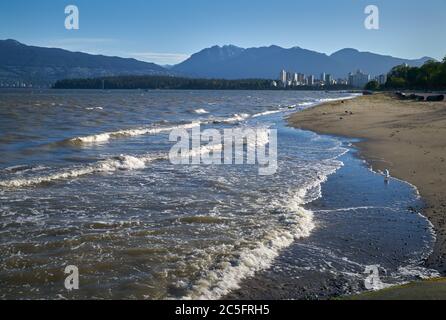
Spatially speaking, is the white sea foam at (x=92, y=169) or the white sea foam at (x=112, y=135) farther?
the white sea foam at (x=112, y=135)

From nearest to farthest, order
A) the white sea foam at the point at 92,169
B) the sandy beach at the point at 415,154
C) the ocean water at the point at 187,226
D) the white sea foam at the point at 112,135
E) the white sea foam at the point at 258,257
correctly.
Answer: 1. the white sea foam at the point at 258,257
2. the ocean water at the point at 187,226
3. the sandy beach at the point at 415,154
4. the white sea foam at the point at 92,169
5. the white sea foam at the point at 112,135

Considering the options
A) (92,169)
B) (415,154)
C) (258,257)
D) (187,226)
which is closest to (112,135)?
(92,169)

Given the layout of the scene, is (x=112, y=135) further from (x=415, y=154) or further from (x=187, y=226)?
(x=187, y=226)

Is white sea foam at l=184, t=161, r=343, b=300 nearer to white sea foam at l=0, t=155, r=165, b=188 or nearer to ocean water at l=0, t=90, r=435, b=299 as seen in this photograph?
ocean water at l=0, t=90, r=435, b=299

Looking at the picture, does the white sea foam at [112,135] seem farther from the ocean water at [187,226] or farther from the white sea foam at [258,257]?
the white sea foam at [258,257]

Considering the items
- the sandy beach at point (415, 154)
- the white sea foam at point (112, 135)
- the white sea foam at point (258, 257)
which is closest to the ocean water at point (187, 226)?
the white sea foam at point (258, 257)

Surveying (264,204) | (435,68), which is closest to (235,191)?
(264,204)

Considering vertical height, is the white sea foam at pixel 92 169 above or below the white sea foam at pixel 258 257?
above

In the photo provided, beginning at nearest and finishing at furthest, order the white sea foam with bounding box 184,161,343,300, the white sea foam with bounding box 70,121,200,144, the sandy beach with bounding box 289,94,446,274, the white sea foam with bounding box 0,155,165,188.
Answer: the white sea foam with bounding box 184,161,343,300 < the sandy beach with bounding box 289,94,446,274 < the white sea foam with bounding box 0,155,165,188 < the white sea foam with bounding box 70,121,200,144

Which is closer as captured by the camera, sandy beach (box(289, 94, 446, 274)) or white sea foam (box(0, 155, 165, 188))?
sandy beach (box(289, 94, 446, 274))

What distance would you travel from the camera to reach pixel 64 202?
12789mm

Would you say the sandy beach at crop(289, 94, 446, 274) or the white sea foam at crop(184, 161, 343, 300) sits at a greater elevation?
the sandy beach at crop(289, 94, 446, 274)

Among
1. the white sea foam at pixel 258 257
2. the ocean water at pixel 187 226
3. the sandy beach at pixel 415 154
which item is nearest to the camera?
the white sea foam at pixel 258 257

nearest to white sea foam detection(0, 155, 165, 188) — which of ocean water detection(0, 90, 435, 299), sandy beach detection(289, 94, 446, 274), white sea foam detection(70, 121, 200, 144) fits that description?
ocean water detection(0, 90, 435, 299)
